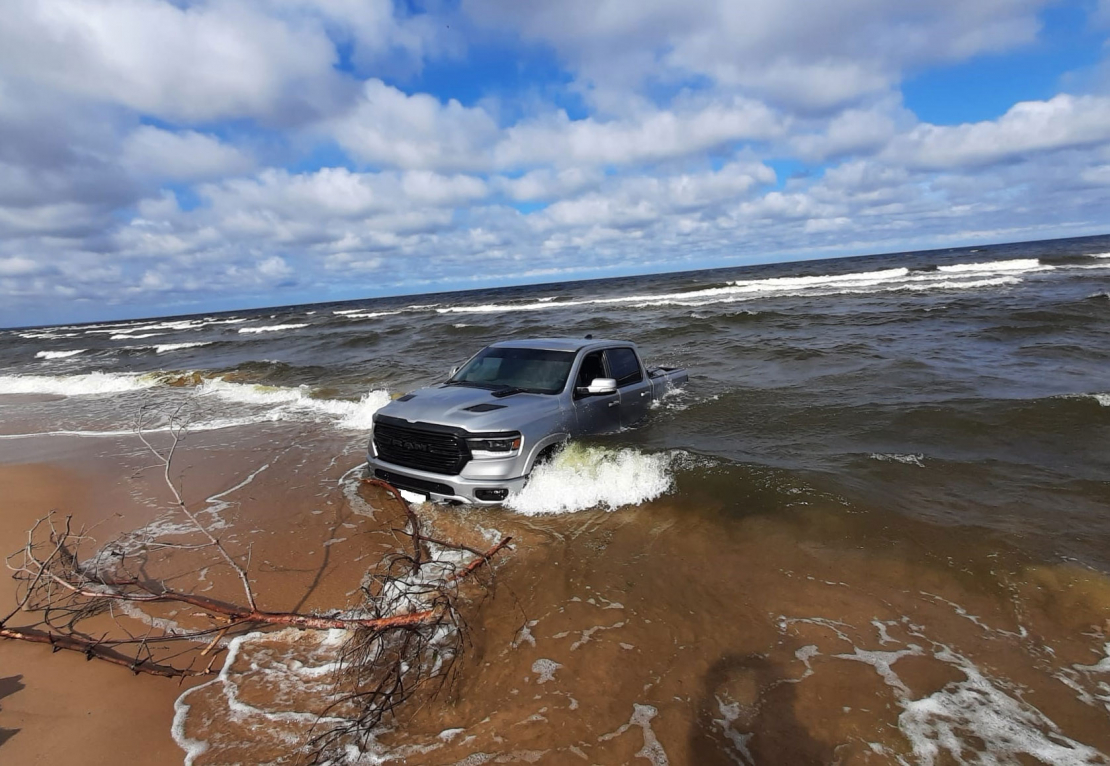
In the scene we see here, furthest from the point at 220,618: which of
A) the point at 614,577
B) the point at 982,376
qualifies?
the point at 982,376

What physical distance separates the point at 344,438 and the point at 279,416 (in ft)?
9.59

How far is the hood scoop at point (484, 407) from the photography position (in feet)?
18.6

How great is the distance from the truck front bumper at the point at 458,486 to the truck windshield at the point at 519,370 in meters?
1.35

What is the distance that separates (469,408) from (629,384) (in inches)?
110

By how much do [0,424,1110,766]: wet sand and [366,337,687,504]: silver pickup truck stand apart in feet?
1.64

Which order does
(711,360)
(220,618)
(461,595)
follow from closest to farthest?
1. (220,618)
2. (461,595)
3. (711,360)

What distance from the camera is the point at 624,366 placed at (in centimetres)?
777

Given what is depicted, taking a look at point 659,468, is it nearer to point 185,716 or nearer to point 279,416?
point 185,716

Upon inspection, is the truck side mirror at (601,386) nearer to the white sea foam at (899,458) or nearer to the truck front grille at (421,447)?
the truck front grille at (421,447)

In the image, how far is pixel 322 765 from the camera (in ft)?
8.88

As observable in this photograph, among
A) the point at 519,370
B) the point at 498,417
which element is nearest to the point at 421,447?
the point at 498,417

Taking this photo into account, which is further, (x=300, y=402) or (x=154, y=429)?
(x=300, y=402)

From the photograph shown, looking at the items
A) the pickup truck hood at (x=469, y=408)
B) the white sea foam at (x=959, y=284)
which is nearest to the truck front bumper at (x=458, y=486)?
the pickup truck hood at (x=469, y=408)

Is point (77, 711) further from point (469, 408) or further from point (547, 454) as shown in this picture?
point (547, 454)
